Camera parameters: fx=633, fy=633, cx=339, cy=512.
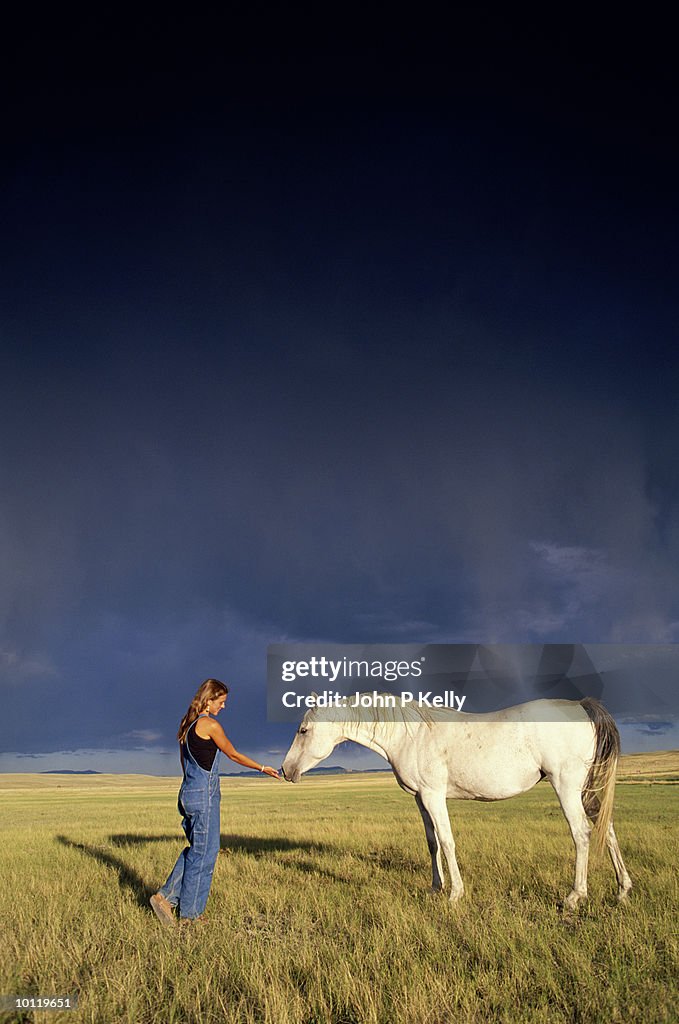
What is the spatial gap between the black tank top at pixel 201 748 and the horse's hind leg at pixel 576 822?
4.61 m

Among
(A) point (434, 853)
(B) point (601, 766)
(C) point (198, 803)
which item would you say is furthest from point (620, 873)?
(C) point (198, 803)

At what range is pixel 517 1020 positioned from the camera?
463 centimetres

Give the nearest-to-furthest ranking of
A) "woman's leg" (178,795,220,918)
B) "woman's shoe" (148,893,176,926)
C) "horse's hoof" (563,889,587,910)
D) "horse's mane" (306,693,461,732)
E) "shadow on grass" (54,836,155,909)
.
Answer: "woman's shoe" (148,893,176,926)
"woman's leg" (178,795,220,918)
"horse's hoof" (563,889,587,910)
"shadow on grass" (54,836,155,909)
"horse's mane" (306,693,461,732)

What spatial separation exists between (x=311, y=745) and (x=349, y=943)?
2.96 metres

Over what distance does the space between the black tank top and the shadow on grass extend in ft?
8.30

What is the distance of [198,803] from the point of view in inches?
287

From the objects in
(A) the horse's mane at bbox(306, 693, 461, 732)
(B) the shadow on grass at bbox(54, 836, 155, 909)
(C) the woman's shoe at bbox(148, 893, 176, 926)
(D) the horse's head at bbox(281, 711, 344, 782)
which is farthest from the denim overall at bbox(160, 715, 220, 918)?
(A) the horse's mane at bbox(306, 693, 461, 732)

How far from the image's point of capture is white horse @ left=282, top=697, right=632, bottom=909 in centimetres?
876

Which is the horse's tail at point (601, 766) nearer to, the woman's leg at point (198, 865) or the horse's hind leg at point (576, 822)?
the horse's hind leg at point (576, 822)

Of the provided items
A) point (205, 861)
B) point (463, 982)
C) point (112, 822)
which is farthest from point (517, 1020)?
point (112, 822)

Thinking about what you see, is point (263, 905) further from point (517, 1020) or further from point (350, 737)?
point (517, 1020)

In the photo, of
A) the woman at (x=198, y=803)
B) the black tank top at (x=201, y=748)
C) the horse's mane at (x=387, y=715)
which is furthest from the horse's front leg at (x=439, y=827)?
the black tank top at (x=201, y=748)

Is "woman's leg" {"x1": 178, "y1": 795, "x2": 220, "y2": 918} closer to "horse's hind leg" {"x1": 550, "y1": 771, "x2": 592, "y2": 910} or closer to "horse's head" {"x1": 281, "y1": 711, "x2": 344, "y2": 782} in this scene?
"horse's head" {"x1": 281, "y1": 711, "x2": 344, "y2": 782}

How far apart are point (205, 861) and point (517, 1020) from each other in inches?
154
